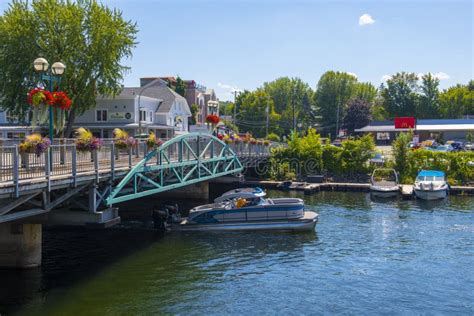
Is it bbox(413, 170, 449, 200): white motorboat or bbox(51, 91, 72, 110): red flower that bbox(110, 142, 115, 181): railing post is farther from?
bbox(413, 170, 449, 200): white motorboat

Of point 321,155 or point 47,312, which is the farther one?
point 321,155

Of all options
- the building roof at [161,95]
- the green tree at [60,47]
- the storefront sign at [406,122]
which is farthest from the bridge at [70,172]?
the storefront sign at [406,122]

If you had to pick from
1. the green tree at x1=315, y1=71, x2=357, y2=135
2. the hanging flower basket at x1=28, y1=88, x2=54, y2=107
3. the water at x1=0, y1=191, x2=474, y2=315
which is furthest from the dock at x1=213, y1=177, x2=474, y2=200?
the green tree at x1=315, y1=71, x2=357, y2=135

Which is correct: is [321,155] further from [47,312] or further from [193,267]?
[47,312]

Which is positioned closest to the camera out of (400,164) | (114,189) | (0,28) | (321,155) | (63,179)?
A: (63,179)

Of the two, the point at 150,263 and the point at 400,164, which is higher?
the point at 400,164

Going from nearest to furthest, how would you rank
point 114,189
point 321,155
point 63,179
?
1. point 63,179
2. point 114,189
3. point 321,155

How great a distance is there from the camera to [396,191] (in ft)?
157

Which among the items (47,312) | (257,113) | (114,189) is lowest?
(47,312)

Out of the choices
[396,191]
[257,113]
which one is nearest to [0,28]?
[396,191]

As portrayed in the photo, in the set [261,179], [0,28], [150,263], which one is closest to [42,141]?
[150,263]

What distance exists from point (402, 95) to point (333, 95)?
16.7 meters

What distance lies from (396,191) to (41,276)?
3545 cm

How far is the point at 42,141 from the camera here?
17.9m
